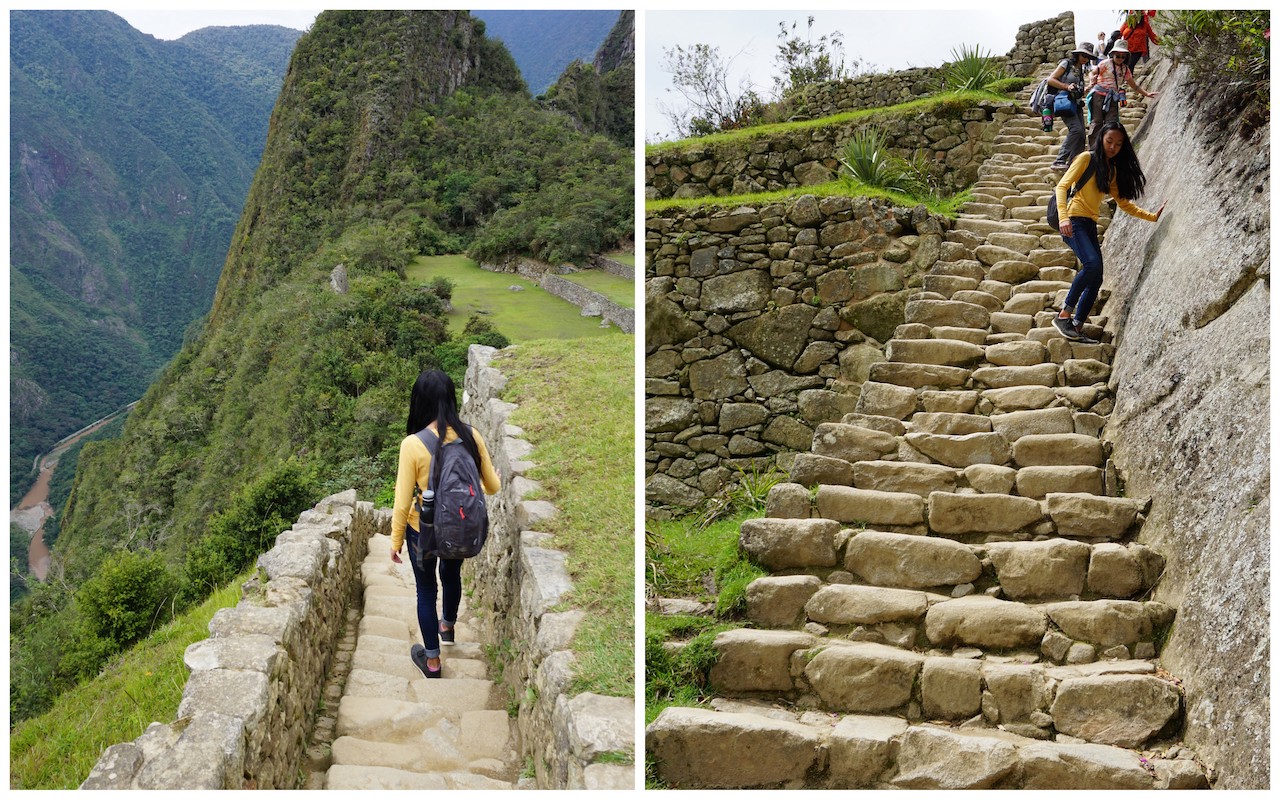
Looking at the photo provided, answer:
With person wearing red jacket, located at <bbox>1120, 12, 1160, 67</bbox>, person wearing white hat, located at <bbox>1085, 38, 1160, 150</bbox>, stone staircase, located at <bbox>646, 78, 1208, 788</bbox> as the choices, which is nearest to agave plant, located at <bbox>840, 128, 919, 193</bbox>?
person wearing white hat, located at <bbox>1085, 38, 1160, 150</bbox>

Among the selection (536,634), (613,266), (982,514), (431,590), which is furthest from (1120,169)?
(613,266)

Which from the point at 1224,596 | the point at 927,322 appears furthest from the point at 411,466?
the point at 927,322

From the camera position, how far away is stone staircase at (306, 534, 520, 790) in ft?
11.1

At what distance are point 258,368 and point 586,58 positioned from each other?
44207 mm

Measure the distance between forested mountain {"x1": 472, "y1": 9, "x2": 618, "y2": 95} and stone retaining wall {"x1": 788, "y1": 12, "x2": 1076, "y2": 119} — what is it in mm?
43613

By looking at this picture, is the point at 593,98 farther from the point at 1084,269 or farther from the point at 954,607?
the point at 954,607

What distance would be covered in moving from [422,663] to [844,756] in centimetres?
249

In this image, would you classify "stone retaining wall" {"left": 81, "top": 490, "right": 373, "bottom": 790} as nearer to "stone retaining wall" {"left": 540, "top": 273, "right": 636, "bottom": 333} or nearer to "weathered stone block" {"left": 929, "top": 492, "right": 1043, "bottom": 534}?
"weathered stone block" {"left": 929, "top": 492, "right": 1043, "bottom": 534}

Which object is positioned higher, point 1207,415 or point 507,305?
point 507,305

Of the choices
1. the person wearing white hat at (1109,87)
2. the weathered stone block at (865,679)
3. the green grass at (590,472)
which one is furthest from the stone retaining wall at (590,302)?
the weathered stone block at (865,679)

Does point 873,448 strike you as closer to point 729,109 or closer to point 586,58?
Result: point 729,109

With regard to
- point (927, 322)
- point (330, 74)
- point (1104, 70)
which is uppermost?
point (330, 74)

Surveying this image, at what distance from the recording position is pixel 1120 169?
4.94 m

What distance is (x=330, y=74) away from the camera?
55.9m
